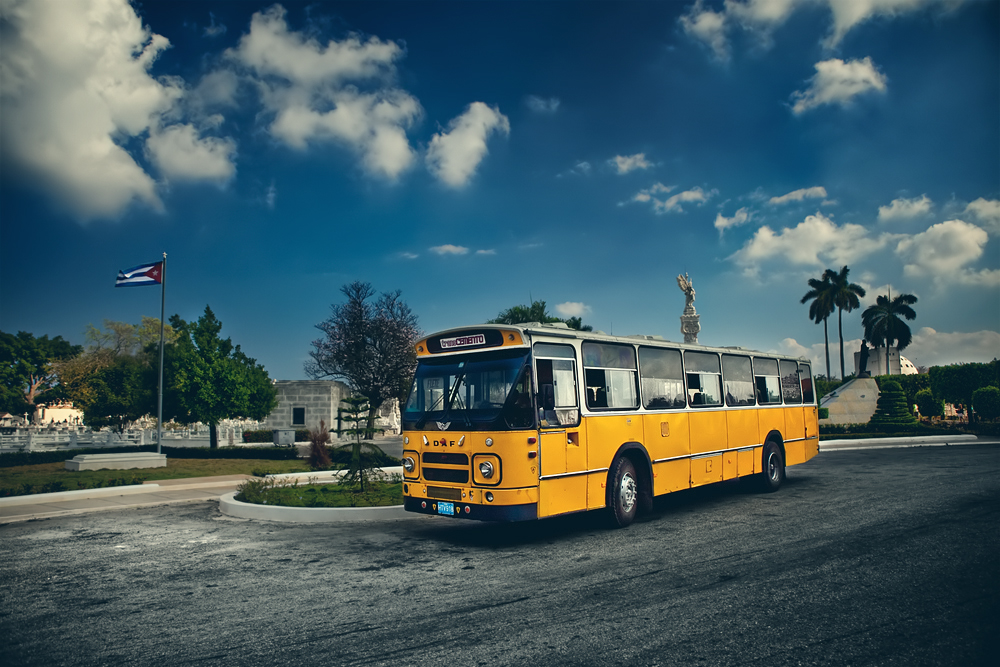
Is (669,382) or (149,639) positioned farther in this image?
(669,382)

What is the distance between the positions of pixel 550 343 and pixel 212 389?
25991 mm

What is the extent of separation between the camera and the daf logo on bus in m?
9.02

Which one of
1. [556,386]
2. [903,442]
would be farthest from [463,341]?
[903,442]

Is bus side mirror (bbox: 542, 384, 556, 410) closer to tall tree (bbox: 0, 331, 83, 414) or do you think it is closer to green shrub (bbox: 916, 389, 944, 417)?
green shrub (bbox: 916, 389, 944, 417)

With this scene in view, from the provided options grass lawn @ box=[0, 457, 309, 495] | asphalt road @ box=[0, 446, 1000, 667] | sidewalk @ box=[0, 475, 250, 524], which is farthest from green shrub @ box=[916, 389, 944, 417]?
sidewalk @ box=[0, 475, 250, 524]

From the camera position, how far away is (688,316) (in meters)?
47.1

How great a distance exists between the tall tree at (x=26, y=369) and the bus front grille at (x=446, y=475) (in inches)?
2840

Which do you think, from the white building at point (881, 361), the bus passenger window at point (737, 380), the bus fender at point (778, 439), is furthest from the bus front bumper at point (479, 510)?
the white building at point (881, 361)

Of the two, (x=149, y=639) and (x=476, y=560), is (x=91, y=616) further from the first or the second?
(x=476, y=560)

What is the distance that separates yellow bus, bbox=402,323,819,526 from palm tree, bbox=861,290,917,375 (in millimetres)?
76094

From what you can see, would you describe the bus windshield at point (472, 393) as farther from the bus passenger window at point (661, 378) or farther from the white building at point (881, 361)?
the white building at point (881, 361)

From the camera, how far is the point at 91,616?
19.5 feet

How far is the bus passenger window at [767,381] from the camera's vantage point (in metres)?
14.2

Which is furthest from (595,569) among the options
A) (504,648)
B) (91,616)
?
(91,616)
